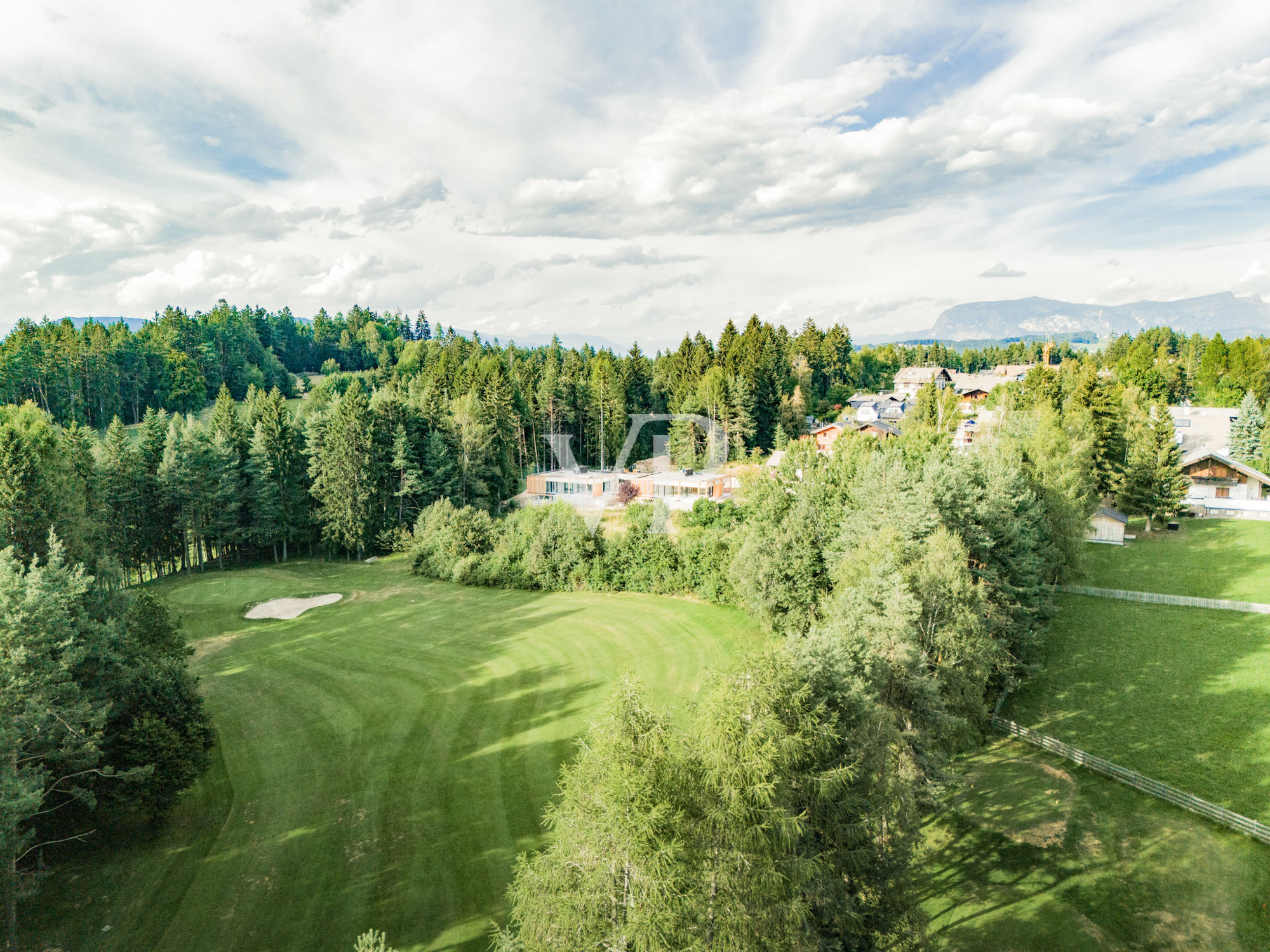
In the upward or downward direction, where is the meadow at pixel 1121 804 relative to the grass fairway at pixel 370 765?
downward

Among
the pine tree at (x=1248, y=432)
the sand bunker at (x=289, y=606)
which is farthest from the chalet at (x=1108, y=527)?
the sand bunker at (x=289, y=606)

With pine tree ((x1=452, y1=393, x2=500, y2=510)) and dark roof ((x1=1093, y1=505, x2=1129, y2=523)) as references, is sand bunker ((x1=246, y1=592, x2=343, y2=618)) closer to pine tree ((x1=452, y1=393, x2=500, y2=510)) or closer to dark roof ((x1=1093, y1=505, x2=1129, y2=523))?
pine tree ((x1=452, y1=393, x2=500, y2=510))

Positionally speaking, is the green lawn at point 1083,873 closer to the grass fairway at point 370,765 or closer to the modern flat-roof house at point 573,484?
the grass fairway at point 370,765

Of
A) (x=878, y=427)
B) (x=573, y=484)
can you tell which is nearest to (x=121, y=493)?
(x=573, y=484)

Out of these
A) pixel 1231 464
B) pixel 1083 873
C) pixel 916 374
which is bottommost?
pixel 1083 873

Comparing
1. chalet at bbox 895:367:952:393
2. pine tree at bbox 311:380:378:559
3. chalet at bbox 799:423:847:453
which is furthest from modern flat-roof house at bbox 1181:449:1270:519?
chalet at bbox 895:367:952:393

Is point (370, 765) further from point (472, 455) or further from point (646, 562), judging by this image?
point (472, 455)
